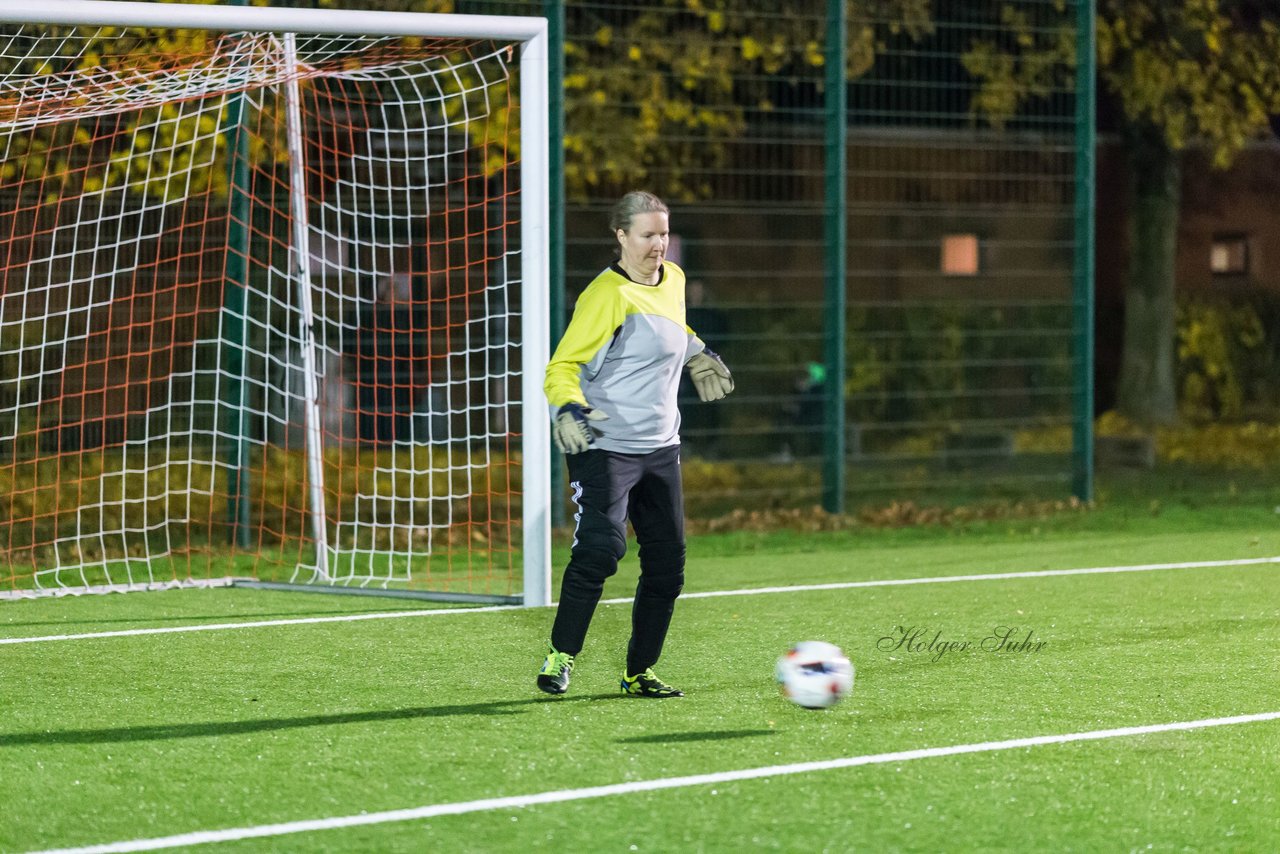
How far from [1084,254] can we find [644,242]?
765 cm

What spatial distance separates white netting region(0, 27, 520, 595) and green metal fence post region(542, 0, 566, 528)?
35 cm

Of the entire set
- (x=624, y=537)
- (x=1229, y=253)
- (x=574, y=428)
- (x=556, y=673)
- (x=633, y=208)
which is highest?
(x=1229, y=253)

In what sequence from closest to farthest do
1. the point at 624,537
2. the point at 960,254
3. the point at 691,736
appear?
1. the point at 691,736
2. the point at 624,537
3. the point at 960,254

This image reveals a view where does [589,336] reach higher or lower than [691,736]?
higher

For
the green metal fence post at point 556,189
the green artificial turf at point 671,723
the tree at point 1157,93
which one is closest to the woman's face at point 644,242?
the green artificial turf at point 671,723

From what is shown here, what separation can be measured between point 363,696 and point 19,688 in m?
1.24

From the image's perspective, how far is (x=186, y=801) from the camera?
15.7ft

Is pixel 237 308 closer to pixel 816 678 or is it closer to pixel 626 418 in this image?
pixel 626 418

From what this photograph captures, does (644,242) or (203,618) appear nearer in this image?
(644,242)

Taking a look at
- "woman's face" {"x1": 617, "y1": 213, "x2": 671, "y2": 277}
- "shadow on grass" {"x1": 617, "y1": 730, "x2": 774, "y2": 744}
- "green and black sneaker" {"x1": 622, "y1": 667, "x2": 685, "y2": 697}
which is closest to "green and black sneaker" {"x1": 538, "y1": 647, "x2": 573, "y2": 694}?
"green and black sneaker" {"x1": 622, "y1": 667, "x2": 685, "y2": 697}

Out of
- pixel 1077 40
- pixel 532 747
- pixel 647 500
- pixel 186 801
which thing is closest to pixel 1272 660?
pixel 647 500

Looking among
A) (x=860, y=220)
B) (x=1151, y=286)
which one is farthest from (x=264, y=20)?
(x=860, y=220)

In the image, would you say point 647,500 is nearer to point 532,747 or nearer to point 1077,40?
point 532,747

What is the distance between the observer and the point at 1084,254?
12797mm
